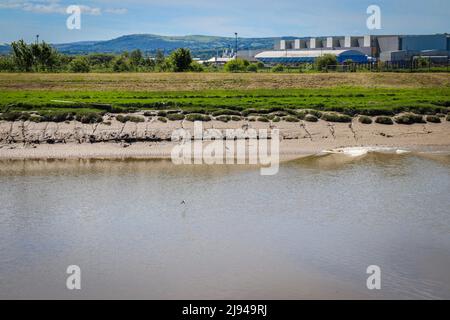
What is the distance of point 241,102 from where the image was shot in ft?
125

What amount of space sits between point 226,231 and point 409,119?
1956 centimetres

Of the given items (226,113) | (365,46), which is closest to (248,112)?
(226,113)

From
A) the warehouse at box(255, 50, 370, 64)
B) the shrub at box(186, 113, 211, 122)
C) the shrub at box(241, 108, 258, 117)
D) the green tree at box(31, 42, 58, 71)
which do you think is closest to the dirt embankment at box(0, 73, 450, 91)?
the green tree at box(31, 42, 58, 71)

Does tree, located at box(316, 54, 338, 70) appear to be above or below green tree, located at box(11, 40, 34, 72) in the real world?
below

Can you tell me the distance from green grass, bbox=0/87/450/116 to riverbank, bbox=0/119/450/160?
2111mm

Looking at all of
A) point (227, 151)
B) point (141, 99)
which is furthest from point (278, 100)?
point (227, 151)

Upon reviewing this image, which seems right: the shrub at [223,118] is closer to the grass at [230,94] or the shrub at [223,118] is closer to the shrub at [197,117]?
the shrub at [197,117]

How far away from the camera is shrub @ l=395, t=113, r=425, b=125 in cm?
3428

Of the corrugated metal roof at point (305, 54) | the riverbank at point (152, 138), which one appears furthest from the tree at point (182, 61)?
the corrugated metal roof at point (305, 54)

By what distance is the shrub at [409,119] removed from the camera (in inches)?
1350

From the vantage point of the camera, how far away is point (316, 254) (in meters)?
16.0

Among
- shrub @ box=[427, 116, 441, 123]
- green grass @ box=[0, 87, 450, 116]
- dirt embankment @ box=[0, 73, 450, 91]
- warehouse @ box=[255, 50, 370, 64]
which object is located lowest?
shrub @ box=[427, 116, 441, 123]

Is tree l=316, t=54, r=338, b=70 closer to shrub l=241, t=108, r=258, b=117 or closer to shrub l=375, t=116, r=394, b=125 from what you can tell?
shrub l=375, t=116, r=394, b=125
